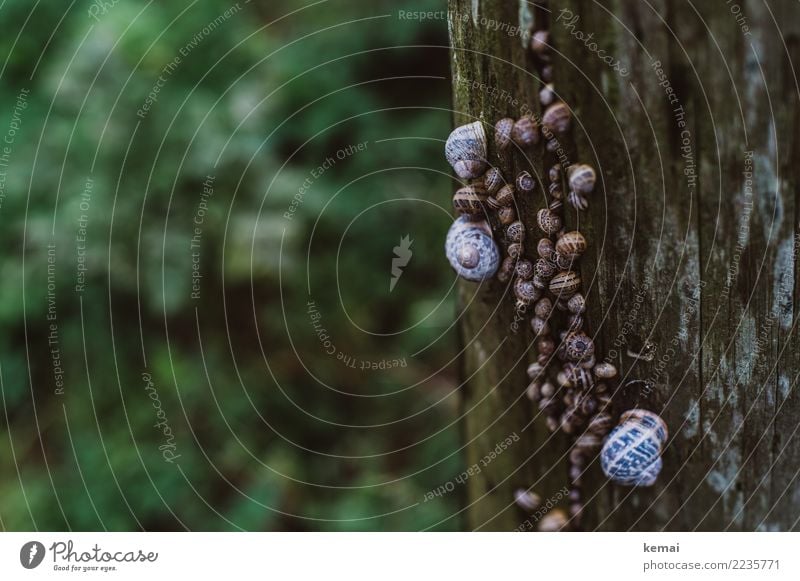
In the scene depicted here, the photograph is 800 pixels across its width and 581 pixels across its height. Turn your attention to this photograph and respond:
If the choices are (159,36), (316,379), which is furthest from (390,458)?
(159,36)

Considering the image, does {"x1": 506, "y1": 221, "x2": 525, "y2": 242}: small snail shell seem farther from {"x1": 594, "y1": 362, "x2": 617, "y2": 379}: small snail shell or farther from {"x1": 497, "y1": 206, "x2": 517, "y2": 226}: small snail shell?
{"x1": 594, "y1": 362, "x2": 617, "y2": 379}: small snail shell

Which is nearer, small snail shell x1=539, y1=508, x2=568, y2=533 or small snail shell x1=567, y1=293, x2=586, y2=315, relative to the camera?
small snail shell x1=567, y1=293, x2=586, y2=315

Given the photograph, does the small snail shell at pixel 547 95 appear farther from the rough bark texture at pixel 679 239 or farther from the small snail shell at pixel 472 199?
the small snail shell at pixel 472 199

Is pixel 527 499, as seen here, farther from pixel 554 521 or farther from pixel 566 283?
pixel 566 283

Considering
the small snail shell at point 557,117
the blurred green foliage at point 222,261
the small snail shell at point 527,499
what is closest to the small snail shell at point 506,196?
the small snail shell at point 557,117

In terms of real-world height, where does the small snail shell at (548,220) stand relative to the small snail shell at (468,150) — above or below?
below

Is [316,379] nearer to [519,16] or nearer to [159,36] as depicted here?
[159,36]

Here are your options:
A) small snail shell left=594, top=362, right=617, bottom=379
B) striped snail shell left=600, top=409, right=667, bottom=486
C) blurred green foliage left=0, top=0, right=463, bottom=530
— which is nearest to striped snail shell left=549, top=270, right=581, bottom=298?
small snail shell left=594, top=362, right=617, bottom=379
